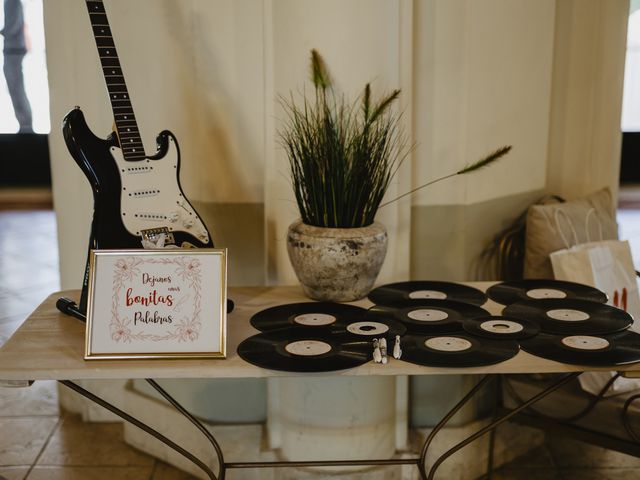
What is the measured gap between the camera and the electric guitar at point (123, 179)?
185cm

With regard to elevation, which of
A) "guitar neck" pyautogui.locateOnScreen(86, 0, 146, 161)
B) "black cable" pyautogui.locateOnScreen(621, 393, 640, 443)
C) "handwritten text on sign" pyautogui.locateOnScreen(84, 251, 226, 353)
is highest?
"guitar neck" pyautogui.locateOnScreen(86, 0, 146, 161)

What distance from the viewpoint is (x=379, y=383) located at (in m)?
2.27

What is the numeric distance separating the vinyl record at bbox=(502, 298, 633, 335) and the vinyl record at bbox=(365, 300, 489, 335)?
0.10 meters

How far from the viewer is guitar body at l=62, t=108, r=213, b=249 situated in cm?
184

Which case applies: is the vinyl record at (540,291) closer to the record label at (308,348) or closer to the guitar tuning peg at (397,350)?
the guitar tuning peg at (397,350)

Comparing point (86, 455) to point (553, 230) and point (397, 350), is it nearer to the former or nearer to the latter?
point (397, 350)

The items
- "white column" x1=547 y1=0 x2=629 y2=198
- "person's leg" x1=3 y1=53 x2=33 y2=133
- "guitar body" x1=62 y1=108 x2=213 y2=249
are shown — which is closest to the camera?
"guitar body" x1=62 y1=108 x2=213 y2=249

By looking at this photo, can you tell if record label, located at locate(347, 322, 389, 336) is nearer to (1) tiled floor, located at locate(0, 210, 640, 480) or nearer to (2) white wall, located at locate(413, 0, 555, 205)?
(2) white wall, located at locate(413, 0, 555, 205)

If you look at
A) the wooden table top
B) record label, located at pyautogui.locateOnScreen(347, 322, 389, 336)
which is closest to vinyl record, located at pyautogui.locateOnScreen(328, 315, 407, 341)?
record label, located at pyautogui.locateOnScreen(347, 322, 389, 336)

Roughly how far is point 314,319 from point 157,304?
1.26ft

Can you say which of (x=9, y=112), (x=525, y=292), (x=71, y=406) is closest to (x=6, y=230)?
(x=9, y=112)

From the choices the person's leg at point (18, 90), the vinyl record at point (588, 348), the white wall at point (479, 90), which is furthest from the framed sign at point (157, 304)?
the person's leg at point (18, 90)

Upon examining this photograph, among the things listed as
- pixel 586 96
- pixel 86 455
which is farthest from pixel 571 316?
pixel 86 455

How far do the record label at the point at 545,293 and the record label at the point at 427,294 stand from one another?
227mm
